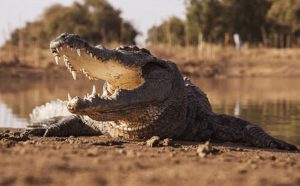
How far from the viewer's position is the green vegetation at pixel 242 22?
45.5 m

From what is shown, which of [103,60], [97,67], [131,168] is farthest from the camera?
[97,67]

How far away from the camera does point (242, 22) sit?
158 ft

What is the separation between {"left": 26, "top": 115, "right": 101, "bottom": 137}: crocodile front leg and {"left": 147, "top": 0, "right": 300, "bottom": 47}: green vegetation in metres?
37.4

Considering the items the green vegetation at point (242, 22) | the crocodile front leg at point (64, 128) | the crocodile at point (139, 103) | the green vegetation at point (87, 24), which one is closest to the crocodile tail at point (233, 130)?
the crocodile at point (139, 103)

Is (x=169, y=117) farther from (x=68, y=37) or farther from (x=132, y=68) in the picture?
(x=68, y=37)

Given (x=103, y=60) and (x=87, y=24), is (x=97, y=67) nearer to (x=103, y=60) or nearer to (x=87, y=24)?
(x=103, y=60)

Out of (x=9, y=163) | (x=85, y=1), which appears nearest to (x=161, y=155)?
(x=9, y=163)

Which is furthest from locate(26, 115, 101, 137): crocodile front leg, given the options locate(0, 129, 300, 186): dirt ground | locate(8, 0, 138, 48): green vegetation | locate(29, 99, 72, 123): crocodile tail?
locate(8, 0, 138, 48): green vegetation

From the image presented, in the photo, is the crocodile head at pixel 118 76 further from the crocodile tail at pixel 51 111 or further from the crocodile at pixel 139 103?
the crocodile tail at pixel 51 111

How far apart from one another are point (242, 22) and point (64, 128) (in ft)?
141

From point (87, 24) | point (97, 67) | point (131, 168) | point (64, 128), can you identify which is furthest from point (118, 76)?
point (87, 24)

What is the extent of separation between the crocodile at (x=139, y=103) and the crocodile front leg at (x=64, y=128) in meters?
0.01

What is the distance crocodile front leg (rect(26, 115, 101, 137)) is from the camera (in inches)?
256

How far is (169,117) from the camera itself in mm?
5832
